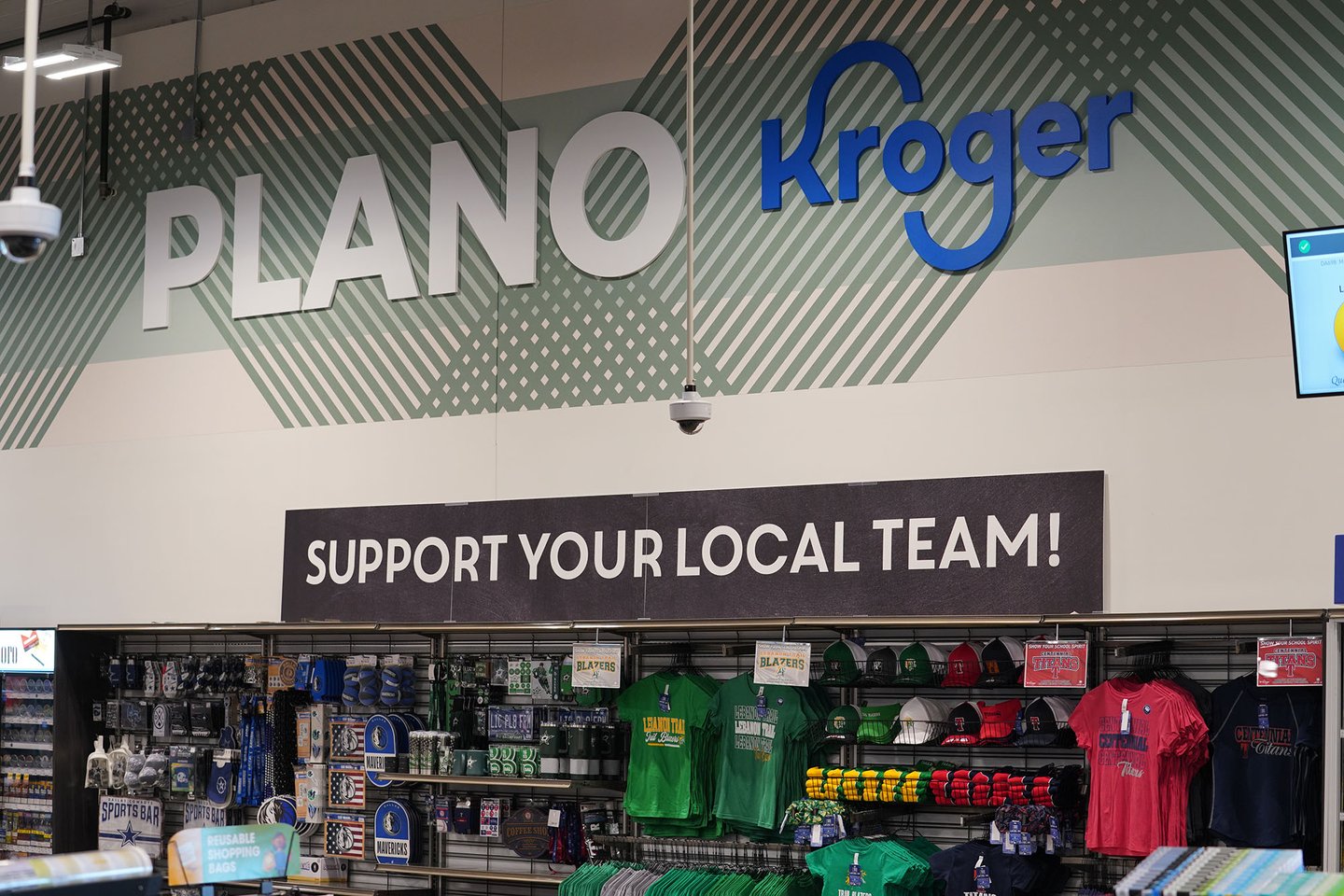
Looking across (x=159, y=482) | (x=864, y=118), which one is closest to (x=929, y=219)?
(x=864, y=118)

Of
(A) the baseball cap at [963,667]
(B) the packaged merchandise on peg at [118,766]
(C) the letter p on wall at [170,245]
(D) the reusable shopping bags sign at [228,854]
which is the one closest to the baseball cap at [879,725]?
(A) the baseball cap at [963,667]

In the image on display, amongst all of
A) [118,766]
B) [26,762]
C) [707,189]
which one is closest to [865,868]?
[707,189]

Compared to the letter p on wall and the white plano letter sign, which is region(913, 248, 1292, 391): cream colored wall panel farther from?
the letter p on wall

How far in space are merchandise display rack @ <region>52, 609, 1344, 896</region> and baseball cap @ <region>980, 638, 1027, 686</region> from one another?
4.1 inches

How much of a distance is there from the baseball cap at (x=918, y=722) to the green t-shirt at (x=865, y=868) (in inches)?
17.3

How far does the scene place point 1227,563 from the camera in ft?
19.8

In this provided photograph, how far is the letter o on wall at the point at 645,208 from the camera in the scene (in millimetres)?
7441

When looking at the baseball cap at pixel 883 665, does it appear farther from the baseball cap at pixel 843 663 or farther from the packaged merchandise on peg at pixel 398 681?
the packaged merchandise on peg at pixel 398 681

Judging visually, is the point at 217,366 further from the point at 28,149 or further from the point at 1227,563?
the point at 1227,563

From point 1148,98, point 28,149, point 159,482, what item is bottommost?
point 159,482

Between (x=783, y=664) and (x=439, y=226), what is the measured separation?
9.92 ft

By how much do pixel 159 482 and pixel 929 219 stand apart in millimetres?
4641

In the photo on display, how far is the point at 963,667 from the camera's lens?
6.36 meters

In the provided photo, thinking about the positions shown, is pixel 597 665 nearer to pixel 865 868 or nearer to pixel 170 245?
pixel 865 868
